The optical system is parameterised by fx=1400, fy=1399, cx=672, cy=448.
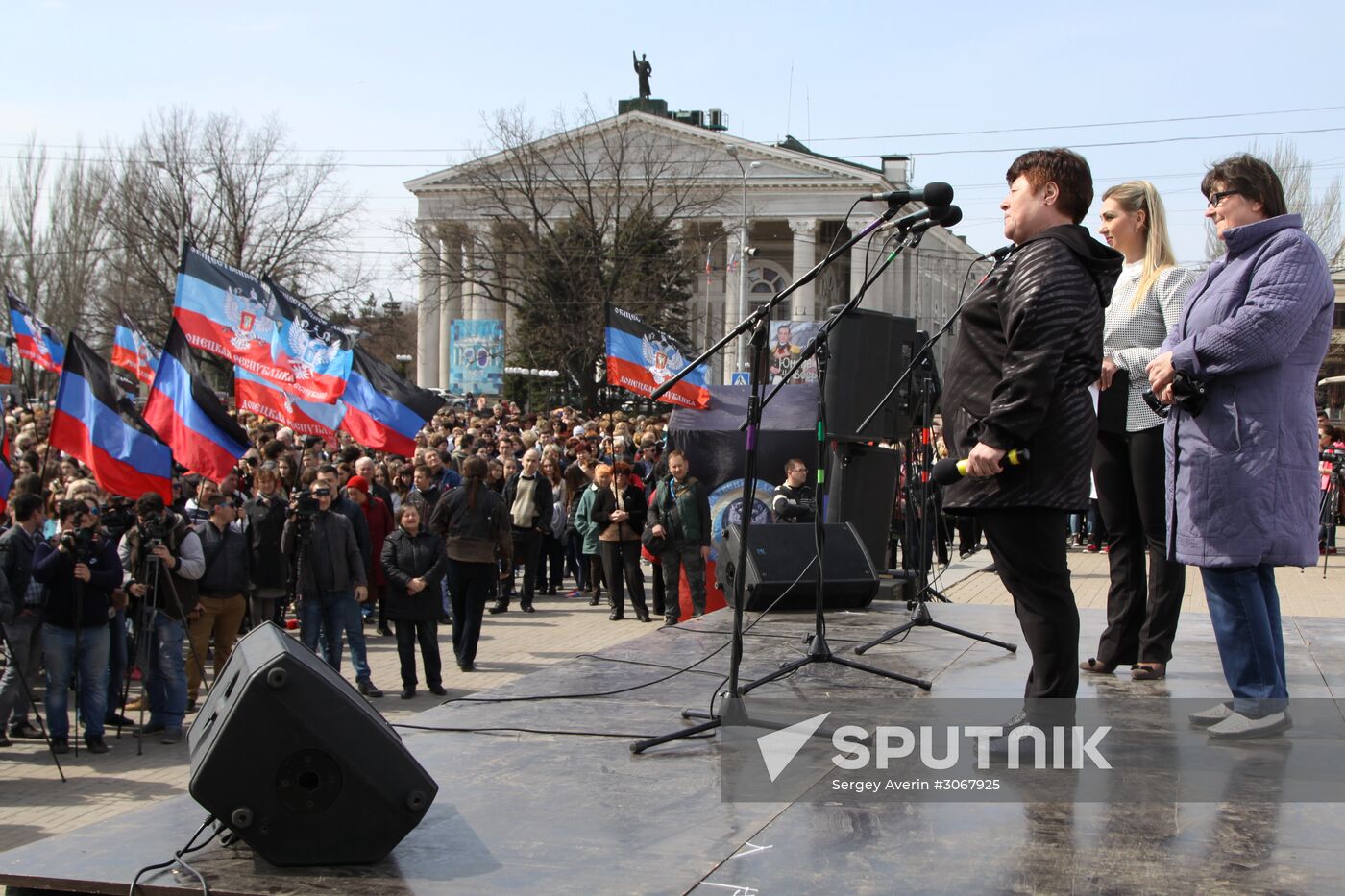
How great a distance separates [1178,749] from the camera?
4863 millimetres

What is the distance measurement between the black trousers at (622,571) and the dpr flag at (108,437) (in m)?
6.31

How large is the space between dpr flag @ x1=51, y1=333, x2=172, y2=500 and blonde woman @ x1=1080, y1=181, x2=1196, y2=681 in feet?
27.3

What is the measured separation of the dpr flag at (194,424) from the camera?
1233cm

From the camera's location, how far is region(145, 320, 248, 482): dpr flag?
1233 centimetres

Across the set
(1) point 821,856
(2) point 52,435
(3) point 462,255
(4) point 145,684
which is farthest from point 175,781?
(3) point 462,255

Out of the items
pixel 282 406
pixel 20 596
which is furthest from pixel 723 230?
pixel 20 596

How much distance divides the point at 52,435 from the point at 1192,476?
9.91m

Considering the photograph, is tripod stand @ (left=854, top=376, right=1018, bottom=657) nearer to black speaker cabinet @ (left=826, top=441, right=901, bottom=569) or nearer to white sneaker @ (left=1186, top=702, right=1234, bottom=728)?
black speaker cabinet @ (left=826, top=441, right=901, bottom=569)

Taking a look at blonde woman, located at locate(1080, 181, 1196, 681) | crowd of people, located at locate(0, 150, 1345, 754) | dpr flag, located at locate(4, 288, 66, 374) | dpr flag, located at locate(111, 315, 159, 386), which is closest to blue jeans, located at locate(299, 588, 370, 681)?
crowd of people, located at locate(0, 150, 1345, 754)

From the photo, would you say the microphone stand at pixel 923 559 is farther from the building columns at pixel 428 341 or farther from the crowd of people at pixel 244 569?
the building columns at pixel 428 341

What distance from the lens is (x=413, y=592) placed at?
11.9m

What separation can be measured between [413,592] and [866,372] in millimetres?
4223

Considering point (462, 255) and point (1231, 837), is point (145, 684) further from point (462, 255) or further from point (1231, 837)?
point (462, 255)

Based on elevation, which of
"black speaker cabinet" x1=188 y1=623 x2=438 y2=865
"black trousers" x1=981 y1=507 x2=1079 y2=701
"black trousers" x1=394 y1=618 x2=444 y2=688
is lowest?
"black trousers" x1=394 y1=618 x2=444 y2=688
